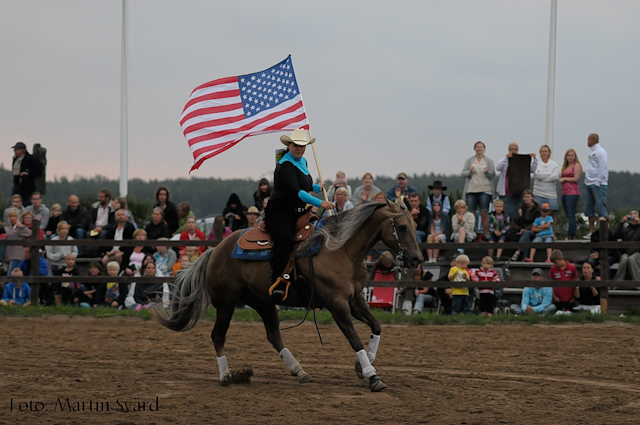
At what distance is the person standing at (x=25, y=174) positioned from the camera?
18562 millimetres

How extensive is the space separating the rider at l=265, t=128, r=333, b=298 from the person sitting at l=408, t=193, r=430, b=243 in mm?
7305

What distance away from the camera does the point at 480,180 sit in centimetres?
1633

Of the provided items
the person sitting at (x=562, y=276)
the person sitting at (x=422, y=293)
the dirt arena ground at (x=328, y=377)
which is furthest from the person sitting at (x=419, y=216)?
the dirt arena ground at (x=328, y=377)

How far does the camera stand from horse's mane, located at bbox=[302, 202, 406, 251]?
8.21 meters

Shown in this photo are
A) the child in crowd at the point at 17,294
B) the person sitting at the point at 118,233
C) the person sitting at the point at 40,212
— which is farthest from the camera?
the person sitting at the point at 40,212

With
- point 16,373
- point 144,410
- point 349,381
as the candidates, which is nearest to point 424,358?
point 349,381

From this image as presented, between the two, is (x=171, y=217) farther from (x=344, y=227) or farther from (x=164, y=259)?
(x=344, y=227)

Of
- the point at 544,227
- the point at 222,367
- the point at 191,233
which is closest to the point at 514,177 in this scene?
the point at 544,227

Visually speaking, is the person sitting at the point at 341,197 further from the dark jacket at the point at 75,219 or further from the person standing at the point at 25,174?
the person standing at the point at 25,174

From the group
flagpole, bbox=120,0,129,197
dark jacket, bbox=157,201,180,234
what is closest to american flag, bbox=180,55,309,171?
dark jacket, bbox=157,201,180,234

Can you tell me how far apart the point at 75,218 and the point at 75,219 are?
3 centimetres

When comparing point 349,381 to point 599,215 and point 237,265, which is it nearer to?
point 237,265

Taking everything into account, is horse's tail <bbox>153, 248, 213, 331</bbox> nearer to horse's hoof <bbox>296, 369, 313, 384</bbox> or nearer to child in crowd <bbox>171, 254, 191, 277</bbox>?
Answer: horse's hoof <bbox>296, 369, 313, 384</bbox>

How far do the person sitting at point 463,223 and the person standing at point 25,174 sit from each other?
1013cm
